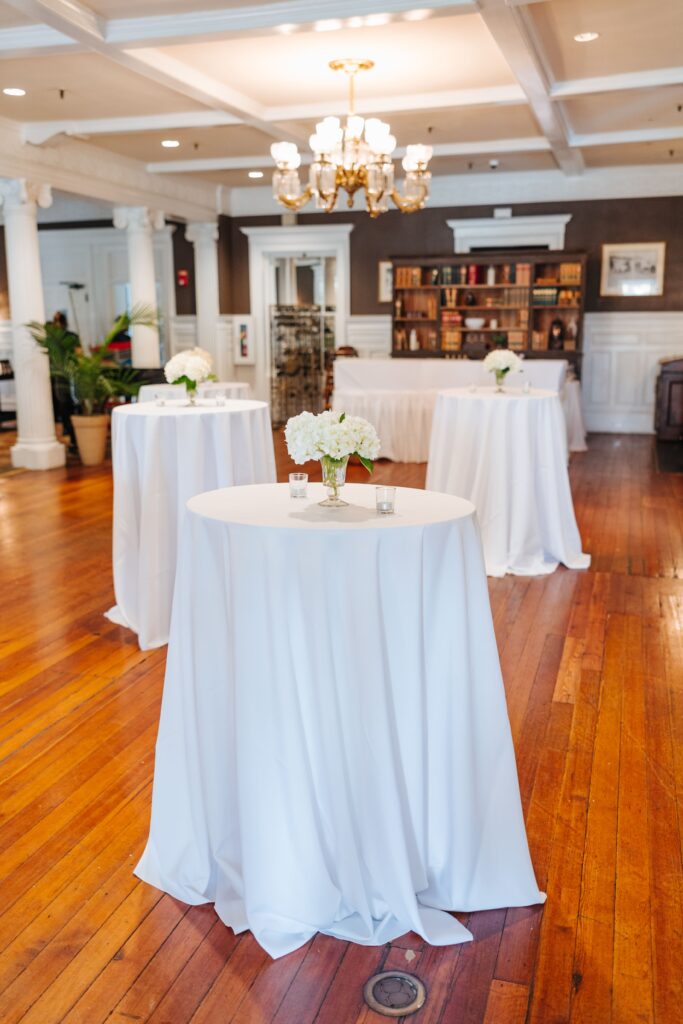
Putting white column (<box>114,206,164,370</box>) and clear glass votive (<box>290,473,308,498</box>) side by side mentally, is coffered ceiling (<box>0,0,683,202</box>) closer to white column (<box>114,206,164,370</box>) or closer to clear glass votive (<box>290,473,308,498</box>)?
white column (<box>114,206,164,370</box>)

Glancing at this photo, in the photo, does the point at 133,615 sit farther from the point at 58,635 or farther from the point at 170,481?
the point at 170,481

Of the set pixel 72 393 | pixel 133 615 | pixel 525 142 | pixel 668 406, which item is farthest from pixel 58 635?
pixel 668 406

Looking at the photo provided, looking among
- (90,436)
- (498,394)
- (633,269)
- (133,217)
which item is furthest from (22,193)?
(633,269)

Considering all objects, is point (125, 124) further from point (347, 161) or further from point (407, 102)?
point (347, 161)

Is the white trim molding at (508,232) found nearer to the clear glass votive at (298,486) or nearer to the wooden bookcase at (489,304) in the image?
the wooden bookcase at (489,304)

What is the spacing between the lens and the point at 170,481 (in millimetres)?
4285

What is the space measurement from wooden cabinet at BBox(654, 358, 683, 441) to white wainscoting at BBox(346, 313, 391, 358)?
3660 mm

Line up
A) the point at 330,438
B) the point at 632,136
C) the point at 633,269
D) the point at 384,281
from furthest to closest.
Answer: the point at 384,281 < the point at 633,269 < the point at 632,136 < the point at 330,438

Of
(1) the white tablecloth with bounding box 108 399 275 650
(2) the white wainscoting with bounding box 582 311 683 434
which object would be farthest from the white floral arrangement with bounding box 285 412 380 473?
(2) the white wainscoting with bounding box 582 311 683 434

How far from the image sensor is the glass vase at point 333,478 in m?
2.49

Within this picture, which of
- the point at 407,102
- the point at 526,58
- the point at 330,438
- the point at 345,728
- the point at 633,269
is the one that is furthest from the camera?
the point at 633,269

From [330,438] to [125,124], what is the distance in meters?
7.07

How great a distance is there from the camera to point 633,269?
1145 centimetres

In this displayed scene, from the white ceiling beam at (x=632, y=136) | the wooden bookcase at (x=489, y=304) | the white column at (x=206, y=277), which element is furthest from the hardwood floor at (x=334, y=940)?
the white column at (x=206, y=277)
